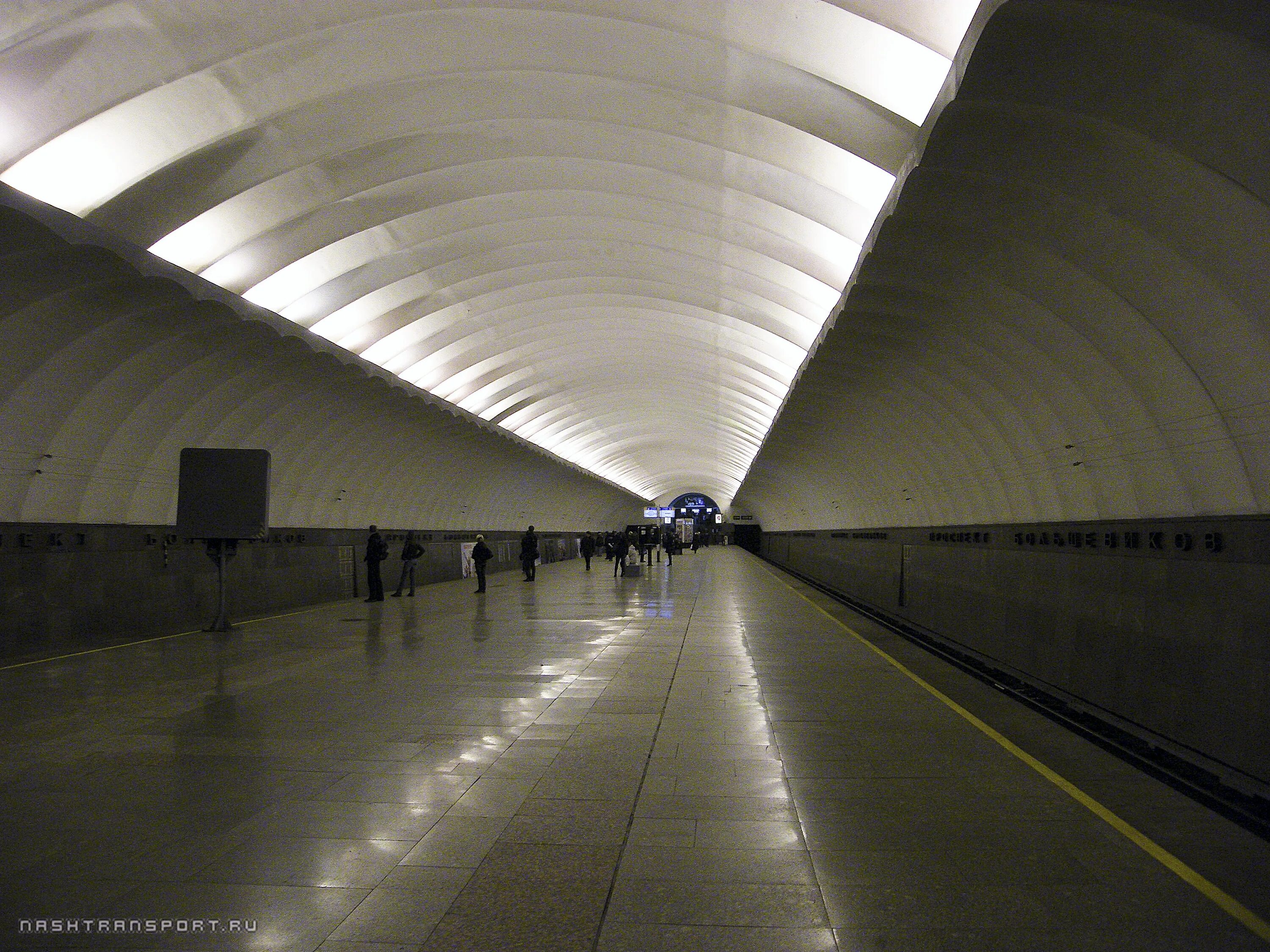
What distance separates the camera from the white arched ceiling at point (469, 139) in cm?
951

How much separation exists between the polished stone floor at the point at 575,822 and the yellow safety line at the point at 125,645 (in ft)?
4.21

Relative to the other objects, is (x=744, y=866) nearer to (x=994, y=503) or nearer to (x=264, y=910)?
(x=264, y=910)

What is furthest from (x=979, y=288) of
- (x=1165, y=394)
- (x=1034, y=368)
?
(x=1165, y=394)

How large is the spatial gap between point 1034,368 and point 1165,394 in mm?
2162

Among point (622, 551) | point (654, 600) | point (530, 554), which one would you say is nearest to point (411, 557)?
point (654, 600)

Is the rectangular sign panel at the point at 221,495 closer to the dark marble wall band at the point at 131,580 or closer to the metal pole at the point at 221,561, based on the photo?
the metal pole at the point at 221,561

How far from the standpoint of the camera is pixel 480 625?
14.8 m

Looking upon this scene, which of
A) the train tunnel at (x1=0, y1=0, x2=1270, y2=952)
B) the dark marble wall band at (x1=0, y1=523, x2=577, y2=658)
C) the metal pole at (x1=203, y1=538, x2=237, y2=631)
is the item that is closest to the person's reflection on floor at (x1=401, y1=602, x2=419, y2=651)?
the train tunnel at (x1=0, y1=0, x2=1270, y2=952)

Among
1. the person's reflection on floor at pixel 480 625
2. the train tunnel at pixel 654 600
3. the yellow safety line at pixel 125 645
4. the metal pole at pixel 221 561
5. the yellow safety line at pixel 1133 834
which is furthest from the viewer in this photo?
the metal pole at pixel 221 561

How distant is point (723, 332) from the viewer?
2355 centimetres

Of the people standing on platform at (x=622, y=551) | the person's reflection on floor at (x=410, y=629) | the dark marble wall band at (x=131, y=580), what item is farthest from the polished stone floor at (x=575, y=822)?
the people standing on platform at (x=622, y=551)

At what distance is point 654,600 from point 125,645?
11502 mm

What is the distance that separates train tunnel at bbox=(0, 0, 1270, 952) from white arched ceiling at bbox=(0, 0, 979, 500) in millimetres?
63

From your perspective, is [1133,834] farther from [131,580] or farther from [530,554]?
[530,554]
